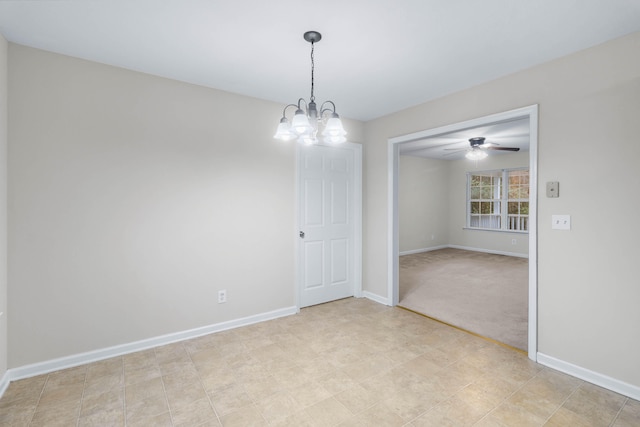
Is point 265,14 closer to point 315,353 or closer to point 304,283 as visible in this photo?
point 315,353

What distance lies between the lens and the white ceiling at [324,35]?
6.08 ft

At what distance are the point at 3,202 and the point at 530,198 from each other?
4.10m

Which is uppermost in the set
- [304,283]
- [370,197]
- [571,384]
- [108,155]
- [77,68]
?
[77,68]

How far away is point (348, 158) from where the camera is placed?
4.24 meters

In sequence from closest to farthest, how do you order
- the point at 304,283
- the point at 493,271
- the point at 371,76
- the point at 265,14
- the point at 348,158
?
the point at 265,14
the point at 371,76
the point at 304,283
the point at 348,158
the point at 493,271

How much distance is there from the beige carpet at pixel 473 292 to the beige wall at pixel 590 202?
0.64m

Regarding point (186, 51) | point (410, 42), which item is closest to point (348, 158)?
point (410, 42)

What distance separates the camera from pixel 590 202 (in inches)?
90.4

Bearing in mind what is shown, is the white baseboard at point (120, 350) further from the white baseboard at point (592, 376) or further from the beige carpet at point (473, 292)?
the white baseboard at point (592, 376)

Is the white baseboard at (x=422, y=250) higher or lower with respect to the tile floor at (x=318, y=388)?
higher

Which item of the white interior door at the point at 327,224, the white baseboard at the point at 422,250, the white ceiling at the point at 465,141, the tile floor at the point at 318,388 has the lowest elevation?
the tile floor at the point at 318,388

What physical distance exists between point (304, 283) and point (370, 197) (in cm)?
148

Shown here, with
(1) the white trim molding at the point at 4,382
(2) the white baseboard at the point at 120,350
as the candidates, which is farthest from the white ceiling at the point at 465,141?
(1) the white trim molding at the point at 4,382

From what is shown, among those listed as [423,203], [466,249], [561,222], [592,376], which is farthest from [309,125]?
[466,249]
